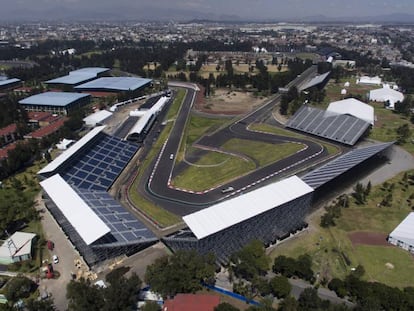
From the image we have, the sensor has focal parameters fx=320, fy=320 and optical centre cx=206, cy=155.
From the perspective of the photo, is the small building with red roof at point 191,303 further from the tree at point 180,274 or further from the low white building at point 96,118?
the low white building at point 96,118

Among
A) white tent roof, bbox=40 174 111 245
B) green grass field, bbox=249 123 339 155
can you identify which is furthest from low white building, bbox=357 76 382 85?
white tent roof, bbox=40 174 111 245

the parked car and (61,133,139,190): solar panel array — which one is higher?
(61,133,139,190): solar panel array

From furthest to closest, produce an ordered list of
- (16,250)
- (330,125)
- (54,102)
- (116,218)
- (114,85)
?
(114,85)
(54,102)
(330,125)
(116,218)
(16,250)

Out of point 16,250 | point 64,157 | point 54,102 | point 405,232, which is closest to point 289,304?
point 405,232

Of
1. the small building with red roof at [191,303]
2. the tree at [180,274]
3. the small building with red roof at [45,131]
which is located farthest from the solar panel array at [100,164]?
the small building with red roof at [191,303]

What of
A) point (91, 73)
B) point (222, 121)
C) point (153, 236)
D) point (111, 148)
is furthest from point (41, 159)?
point (91, 73)

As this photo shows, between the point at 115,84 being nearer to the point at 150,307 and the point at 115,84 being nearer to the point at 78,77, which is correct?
the point at 78,77

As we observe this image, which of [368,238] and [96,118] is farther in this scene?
[96,118]

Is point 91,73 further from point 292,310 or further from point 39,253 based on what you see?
point 292,310

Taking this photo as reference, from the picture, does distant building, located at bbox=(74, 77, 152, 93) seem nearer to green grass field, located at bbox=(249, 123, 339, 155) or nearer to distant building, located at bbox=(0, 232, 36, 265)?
green grass field, located at bbox=(249, 123, 339, 155)
